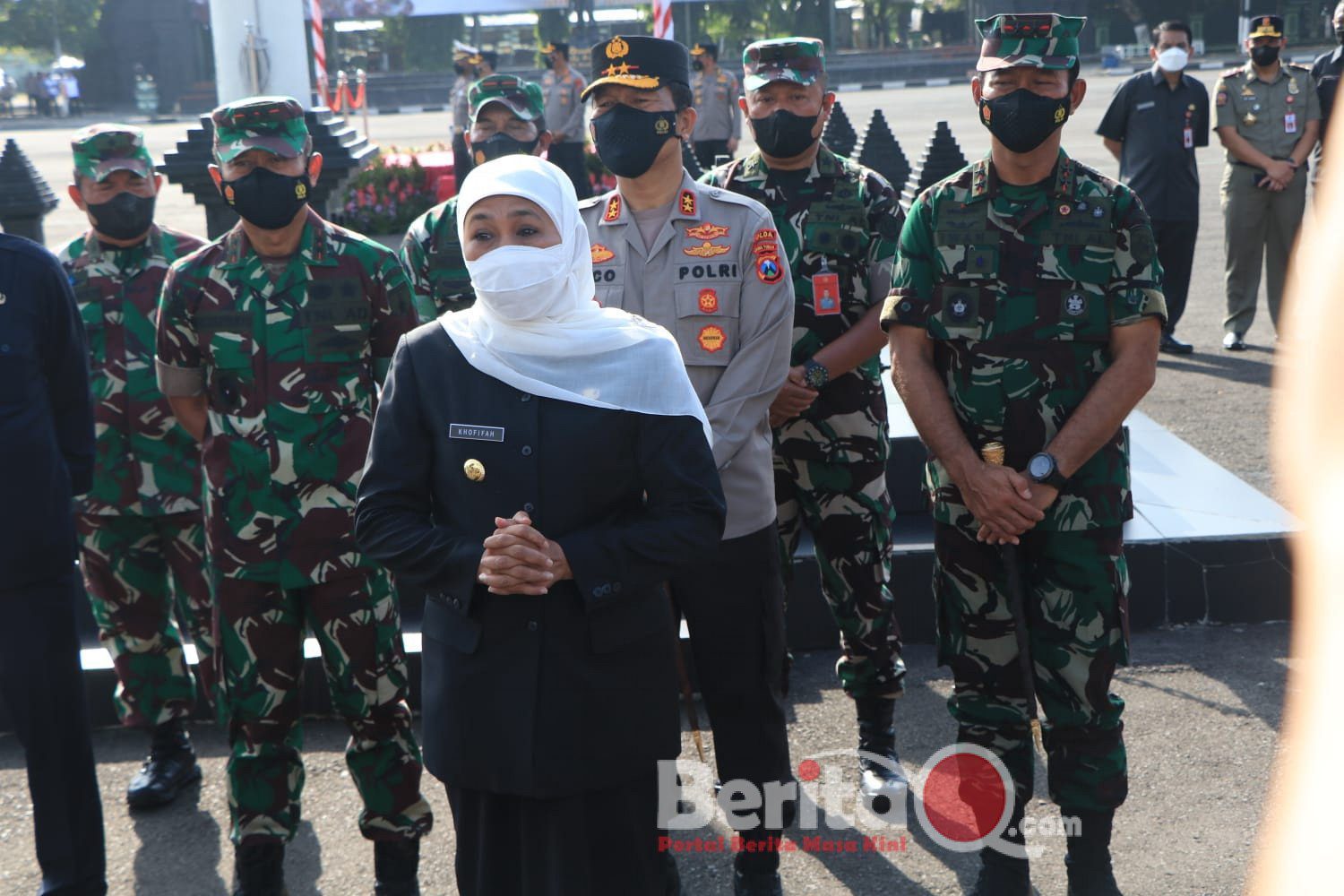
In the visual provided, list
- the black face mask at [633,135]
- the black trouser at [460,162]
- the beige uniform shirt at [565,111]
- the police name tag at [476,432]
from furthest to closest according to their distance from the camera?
1. the beige uniform shirt at [565,111]
2. the black trouser at [460,162]
3. the black face mask at [633,135]
4. the police name tag at [476,432]

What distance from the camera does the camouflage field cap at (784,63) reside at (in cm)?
428

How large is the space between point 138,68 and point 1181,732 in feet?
167

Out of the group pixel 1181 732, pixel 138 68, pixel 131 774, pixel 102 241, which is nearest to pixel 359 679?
pixel 131 774

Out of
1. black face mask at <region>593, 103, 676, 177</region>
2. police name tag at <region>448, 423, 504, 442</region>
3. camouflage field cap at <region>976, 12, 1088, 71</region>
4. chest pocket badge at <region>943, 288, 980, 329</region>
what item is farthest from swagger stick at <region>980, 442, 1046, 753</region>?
police name tag at <region>448, 423, 504, 442</region>

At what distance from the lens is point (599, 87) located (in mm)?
3695

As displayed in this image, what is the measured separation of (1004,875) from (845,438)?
4.30ft

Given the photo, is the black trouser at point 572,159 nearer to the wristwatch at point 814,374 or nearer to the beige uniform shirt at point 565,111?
the beige uniform shirt at point 565,111

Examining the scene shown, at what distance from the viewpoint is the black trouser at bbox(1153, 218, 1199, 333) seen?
899 cm

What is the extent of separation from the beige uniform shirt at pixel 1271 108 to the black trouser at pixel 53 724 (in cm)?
802

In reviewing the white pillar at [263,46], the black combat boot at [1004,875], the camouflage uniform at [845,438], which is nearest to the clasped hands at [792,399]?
the camouflage uniform at [845,438]

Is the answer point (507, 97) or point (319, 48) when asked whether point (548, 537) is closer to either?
point (507, 97)

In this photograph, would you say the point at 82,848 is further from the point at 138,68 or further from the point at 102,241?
the point at 138,68

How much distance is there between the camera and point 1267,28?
917cm

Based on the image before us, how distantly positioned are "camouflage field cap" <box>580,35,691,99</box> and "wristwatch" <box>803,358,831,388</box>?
2.85 ft
